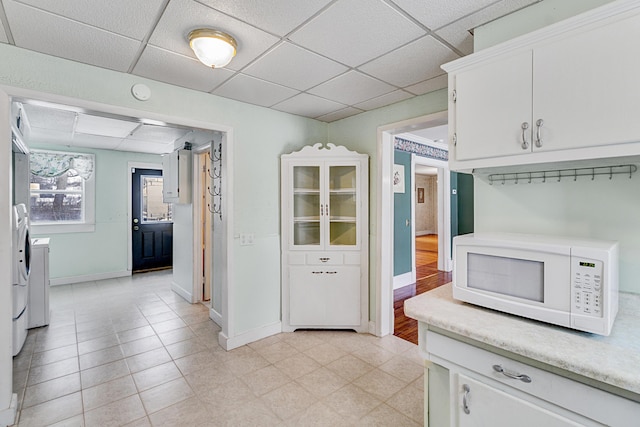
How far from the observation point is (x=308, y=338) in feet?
10.4

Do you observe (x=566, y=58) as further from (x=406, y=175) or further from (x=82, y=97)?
(x=406, y=175)

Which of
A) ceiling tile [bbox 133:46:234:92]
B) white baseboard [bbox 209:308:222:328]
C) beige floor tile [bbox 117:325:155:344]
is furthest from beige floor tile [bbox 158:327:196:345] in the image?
ceiling tile [bbox 133:46:234:92]

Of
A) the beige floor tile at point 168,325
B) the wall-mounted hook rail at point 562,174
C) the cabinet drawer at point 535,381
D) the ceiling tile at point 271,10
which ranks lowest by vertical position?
the beige floor tile at point 168,325

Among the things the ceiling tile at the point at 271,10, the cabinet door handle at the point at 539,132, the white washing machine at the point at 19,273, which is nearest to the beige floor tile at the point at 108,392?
the white washing machine at the point at 19,273

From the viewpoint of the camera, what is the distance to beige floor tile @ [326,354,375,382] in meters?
2.48

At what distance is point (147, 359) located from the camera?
9.01 ft

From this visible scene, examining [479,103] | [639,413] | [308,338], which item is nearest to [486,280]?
[639,413]

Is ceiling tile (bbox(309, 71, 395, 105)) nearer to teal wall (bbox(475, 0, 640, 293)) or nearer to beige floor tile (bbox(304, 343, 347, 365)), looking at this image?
teal wall (bbox(475, 0, 640, 293))

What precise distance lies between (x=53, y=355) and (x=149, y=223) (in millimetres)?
3653

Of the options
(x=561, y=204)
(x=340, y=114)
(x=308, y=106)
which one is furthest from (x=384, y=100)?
(x=561, y=204)

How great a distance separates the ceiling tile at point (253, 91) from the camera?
2.53 meters

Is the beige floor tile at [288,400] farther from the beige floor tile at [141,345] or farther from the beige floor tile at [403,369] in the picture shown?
the beige floor tile at [141,345]

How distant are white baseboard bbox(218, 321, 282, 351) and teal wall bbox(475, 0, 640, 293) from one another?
7.68ft

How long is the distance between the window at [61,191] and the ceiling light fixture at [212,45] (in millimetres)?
4847
